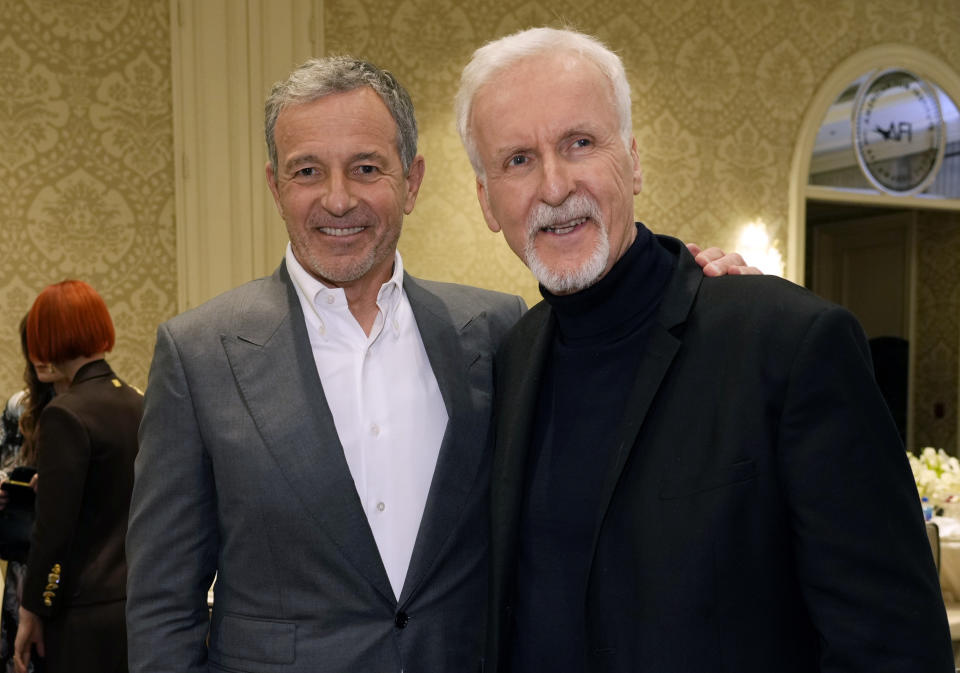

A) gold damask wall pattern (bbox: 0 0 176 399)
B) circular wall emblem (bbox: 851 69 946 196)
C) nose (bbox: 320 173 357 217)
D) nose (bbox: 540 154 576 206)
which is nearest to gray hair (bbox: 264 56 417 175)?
nose (bbox: 320 173 357 217)

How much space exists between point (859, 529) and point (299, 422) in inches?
32.2

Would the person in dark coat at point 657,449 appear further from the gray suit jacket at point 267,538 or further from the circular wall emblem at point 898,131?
the circular wall emblem at point 898,131

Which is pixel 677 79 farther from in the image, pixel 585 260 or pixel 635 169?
pixel 585 260

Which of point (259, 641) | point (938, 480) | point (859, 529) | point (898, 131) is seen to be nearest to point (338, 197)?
point (259, 641)

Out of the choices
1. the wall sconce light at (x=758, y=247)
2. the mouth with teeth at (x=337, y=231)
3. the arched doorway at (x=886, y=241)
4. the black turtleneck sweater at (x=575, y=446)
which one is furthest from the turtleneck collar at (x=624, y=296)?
the arched doorway at (x=886, y=241)

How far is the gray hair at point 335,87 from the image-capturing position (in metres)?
1.52

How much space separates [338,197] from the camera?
4.91 ft

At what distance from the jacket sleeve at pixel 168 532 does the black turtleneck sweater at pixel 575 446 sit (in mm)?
509

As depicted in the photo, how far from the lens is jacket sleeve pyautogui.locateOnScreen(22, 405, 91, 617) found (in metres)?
2.67

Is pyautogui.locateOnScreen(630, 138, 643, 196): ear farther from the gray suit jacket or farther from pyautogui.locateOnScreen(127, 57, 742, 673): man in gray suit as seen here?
the gray suit jacket

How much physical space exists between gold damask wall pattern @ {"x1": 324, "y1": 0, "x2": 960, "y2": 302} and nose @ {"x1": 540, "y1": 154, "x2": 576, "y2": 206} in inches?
130

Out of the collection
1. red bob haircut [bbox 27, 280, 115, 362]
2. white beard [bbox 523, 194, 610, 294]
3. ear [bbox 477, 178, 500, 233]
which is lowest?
red bob haircut [bbox 27, 280, 115, 362]

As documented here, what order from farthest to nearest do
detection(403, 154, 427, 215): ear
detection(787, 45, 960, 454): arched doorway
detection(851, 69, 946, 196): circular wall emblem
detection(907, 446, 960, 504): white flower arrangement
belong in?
detection(851, 69, 946, 196): circular wall emblem < detection(787, 45, 960, 454): arched doorway < detection(907, 446, 960, 504): white flower arrangement < detection(403, 154, 427, 215): ear

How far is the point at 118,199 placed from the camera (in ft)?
13.2
